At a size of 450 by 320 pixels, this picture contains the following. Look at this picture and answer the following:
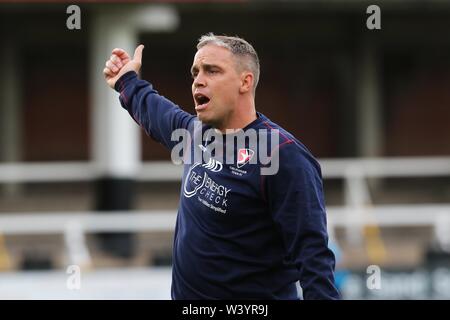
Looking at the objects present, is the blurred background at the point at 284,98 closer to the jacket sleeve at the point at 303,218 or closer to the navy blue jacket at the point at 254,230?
the navy blue jacket at the point at 254,230

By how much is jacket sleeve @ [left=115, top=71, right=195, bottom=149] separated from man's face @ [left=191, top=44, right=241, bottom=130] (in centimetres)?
40

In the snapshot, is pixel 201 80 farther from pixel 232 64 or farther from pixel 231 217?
pixel 231 217

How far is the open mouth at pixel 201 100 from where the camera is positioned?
4.40 m

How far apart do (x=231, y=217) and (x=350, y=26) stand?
14.4 metres

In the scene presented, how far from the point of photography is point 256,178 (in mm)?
4277

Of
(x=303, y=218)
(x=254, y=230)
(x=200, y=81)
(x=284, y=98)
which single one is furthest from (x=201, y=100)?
(x=284, y=98)

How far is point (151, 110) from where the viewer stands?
4.98m

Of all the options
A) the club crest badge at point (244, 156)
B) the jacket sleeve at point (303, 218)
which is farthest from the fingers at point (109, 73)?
the jacket sleeve at point (303, 218)

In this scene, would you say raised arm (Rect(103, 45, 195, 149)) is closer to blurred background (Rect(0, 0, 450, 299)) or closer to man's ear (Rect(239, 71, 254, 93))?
man's ear (Rect(239, 71, 254, 93))

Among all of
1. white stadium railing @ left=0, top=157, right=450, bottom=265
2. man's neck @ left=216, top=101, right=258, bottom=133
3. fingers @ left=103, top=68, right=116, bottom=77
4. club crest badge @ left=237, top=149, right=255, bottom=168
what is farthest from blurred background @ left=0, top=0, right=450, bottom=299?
club crest badge @ left=237, top=149, right=255, bottom=168

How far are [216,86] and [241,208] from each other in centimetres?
55

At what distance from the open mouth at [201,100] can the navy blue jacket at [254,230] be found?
0.71ft

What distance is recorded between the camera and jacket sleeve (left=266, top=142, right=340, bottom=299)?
4.05m
